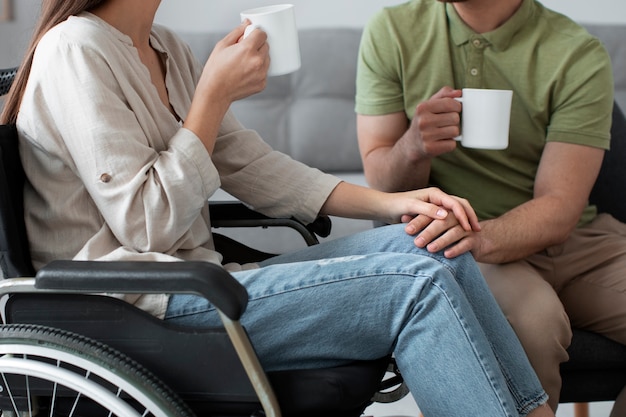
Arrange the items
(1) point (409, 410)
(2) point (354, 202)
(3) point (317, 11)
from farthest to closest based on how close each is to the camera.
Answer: (3) point (317, 11), (1) point (409, 410), (2) point (354, 202)

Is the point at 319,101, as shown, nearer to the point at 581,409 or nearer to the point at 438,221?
the point at 581,409

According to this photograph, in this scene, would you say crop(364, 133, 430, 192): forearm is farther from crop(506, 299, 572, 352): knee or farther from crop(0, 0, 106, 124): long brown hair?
crop(0, 0, 106, 124): long brown hair

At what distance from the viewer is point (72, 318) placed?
1.04 metres

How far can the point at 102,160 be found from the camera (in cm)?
107

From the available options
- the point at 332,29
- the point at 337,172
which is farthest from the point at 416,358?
the point at 332,29

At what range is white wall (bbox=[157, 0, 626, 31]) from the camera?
2.87 meters

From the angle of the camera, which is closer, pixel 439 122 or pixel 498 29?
pixel 439 122

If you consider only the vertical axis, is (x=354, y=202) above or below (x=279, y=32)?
below

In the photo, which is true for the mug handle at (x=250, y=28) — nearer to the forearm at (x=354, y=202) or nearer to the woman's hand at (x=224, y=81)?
the woman's hand at (x=224, y=81)

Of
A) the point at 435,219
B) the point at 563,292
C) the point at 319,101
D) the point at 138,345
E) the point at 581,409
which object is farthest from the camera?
the point at 319,101

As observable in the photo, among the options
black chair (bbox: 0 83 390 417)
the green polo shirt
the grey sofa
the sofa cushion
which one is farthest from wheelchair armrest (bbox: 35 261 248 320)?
the sofa cushion

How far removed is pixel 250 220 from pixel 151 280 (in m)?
0.54

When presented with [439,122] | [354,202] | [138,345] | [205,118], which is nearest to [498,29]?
[439,122]

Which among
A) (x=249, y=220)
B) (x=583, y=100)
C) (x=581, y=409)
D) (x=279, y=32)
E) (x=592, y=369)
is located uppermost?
(x=279, y=32)
